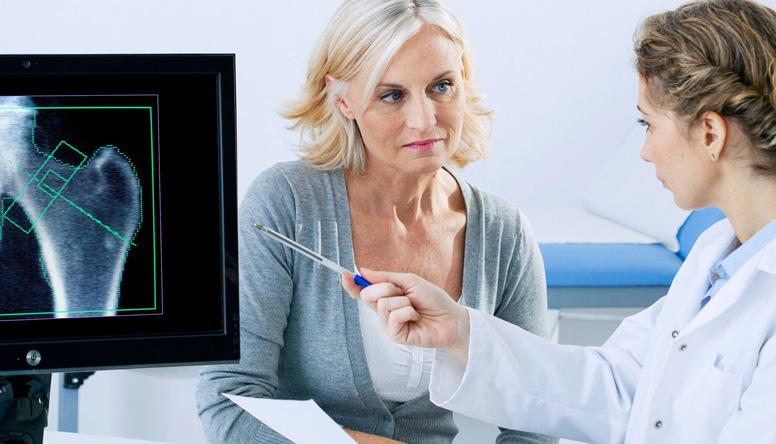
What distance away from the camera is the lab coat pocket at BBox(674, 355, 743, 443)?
1102 mm

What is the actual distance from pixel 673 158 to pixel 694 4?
0.68ft

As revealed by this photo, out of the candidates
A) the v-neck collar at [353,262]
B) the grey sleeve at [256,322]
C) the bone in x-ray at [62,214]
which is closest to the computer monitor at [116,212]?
the bone in x-ray at [62,214]

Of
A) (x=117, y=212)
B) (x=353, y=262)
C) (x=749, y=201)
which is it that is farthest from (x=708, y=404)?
(x=117, y=212)

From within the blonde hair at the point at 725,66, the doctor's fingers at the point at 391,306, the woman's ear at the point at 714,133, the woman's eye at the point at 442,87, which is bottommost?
the doctor's fingers at the point at 391,306

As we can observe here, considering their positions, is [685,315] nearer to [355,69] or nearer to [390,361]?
[390,361]

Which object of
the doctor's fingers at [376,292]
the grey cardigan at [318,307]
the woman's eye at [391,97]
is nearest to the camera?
the doctor's fingers at [376,292]

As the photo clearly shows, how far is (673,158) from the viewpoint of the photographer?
46.9 inches

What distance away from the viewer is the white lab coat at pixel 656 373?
3.61 feet

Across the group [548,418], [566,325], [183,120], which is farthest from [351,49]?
[566,325]

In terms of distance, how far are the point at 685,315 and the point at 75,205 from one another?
2.76 feet

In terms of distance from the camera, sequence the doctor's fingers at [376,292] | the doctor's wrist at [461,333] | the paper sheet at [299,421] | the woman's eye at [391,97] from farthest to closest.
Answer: the woman's eye at [391,97] < the doctor's wrist at [461,333] < the doctor's fingers at [376,292] < the paper sheet at [299,421]

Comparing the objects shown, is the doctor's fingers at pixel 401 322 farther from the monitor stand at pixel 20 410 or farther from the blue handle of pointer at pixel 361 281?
the monitor stand at pixel 20 410

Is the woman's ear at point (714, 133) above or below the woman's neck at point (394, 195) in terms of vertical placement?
above

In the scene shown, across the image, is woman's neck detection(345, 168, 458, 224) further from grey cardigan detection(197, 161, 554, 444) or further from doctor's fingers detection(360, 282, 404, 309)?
doctor's fingers detection(360, 282, 404, 309)
